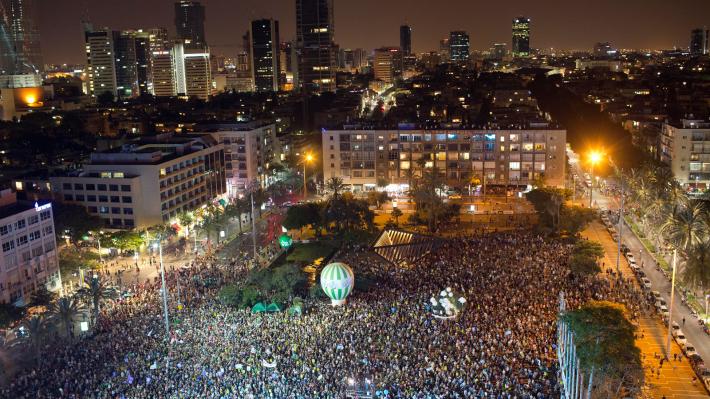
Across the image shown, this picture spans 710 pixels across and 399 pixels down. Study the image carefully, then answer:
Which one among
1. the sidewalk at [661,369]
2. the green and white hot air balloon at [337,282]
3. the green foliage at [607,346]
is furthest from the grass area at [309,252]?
the green foliage at [607,346]

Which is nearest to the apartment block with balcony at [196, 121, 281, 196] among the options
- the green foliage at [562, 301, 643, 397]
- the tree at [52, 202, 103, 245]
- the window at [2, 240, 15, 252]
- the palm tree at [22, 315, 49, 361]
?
A: the tree at [52, 202, 103, 245]

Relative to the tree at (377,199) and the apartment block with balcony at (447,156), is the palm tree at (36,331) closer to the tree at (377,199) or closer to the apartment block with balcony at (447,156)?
the tree at (377,199)

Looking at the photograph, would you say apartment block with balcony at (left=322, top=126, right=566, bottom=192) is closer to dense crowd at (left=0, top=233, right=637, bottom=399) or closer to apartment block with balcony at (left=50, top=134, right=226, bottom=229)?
apartment block with balcony at (left=50, top=134, right=226, bottom=229)

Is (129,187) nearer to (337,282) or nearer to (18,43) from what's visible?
(337,282)

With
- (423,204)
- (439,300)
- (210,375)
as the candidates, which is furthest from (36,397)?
(423,204)

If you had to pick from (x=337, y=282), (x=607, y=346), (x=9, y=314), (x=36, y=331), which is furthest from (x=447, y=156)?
(x=36, y=331)

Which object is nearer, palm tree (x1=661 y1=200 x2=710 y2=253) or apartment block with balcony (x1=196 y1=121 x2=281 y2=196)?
palm tree (x1=661 y1=200 x2=710 y2=253)
